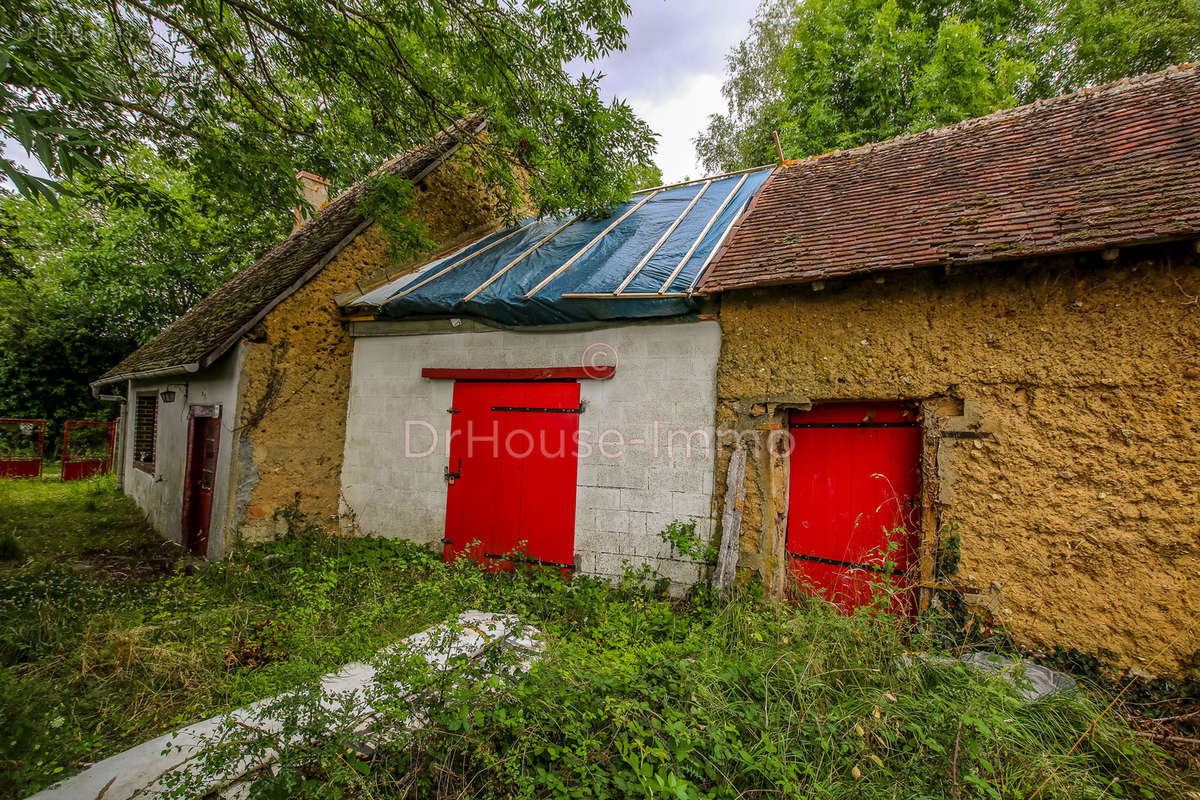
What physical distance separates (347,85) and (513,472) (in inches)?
190

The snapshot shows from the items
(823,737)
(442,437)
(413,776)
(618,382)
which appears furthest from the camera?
(442,437)

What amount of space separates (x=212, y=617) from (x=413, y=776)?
296 centimetres

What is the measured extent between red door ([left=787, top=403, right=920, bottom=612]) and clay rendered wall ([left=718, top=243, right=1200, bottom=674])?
251mm

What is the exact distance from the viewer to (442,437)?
19.8 ft

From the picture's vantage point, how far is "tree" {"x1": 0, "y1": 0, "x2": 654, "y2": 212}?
501 centimetres

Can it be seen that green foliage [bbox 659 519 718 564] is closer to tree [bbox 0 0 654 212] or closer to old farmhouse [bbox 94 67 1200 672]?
old farmhouse [bbox 94 67 1200 672]

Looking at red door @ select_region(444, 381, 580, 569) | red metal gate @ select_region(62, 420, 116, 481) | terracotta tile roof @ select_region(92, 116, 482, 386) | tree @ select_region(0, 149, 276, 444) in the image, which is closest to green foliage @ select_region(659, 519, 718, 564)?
red door @ select_region(444, 381, 580, 569)

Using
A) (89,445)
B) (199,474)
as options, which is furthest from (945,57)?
(89,445)

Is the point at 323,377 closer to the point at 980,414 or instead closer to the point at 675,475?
the point at 675,475

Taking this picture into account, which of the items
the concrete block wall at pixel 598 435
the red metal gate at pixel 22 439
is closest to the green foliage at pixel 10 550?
the concrete block wall at pixel 598 435

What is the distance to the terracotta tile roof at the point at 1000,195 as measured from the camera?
12.0 ft

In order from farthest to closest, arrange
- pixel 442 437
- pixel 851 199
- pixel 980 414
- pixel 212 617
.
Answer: pixel 442 437
pixel 851 199
pixel 212 617
pixel 980 414

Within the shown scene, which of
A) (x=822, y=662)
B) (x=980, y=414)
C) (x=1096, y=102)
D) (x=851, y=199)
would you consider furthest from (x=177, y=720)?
(x=1096, y=102)

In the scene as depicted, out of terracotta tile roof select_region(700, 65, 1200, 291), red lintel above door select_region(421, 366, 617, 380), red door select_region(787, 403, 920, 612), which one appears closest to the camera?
terracotta tile roof select_region(700, 65, 1200, 291)
